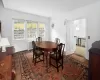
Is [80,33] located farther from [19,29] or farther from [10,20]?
[10,20]

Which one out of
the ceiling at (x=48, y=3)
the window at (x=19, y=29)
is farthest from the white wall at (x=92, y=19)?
the window at (x=19, y=29)

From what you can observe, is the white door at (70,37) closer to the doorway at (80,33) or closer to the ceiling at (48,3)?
the doorway at (80,33)

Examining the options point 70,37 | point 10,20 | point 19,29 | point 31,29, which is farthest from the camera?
point 31,29

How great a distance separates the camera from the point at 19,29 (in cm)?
515

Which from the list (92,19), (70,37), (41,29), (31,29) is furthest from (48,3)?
(41,29)

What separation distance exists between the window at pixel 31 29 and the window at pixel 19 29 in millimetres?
368

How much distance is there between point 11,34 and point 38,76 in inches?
125

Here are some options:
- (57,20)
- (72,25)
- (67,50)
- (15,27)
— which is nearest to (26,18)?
(15,27)

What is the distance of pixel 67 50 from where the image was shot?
4992 millimetres

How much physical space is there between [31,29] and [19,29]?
0.84m

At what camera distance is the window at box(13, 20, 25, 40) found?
16.5 ft

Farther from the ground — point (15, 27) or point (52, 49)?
point (15, 27)

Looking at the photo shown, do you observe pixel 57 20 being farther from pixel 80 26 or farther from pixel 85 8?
pixel 85 8

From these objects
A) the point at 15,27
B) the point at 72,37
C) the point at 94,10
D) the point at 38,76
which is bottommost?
the point at 38,76
